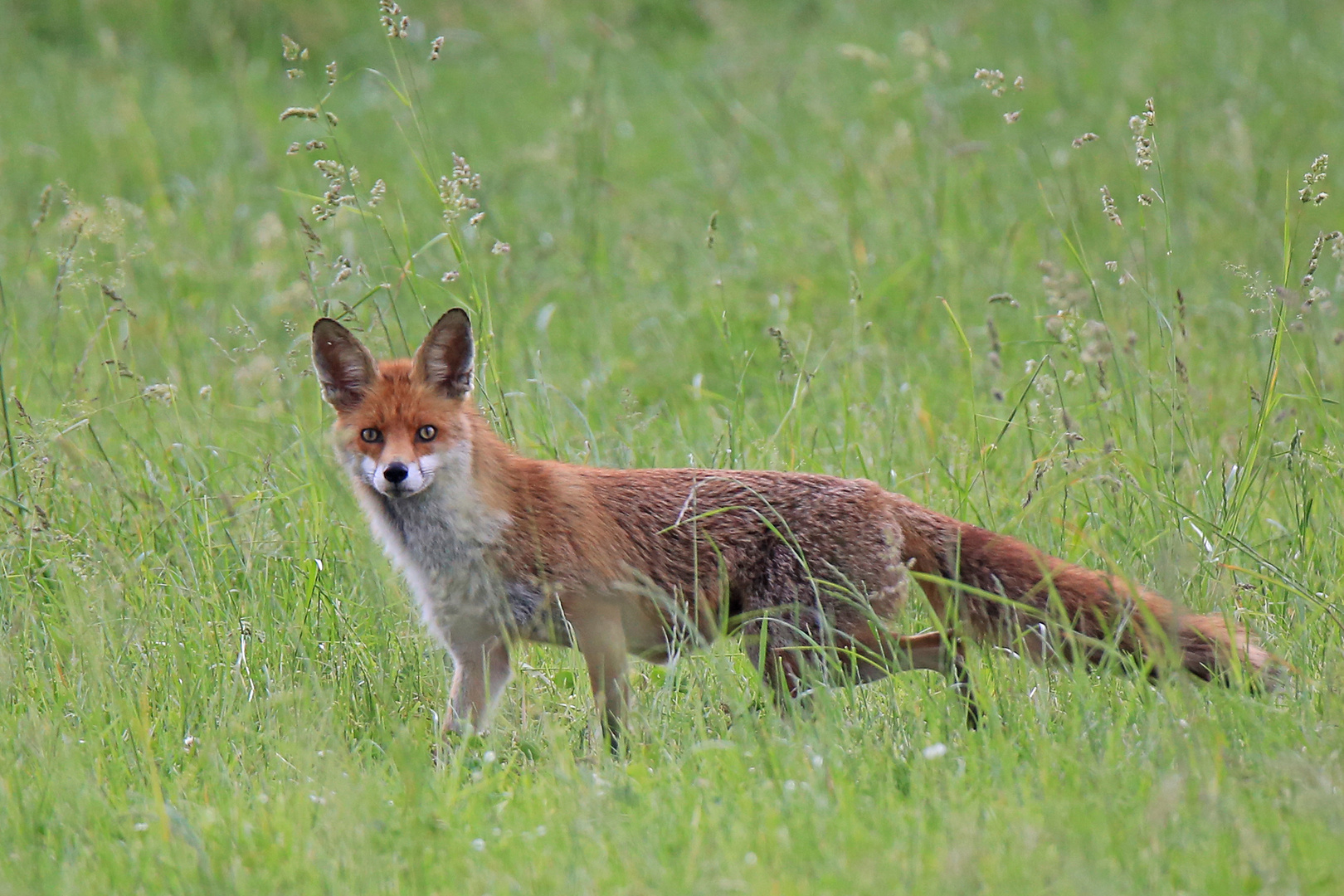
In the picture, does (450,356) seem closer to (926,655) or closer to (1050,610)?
(926,655)

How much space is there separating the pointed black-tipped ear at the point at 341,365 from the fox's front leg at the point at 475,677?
96cm

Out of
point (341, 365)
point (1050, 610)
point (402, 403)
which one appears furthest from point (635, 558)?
point (1050, 610)

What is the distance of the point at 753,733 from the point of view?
3770 mm

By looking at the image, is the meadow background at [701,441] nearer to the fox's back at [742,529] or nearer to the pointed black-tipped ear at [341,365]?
the pointed black-tipped ear at [341,365]

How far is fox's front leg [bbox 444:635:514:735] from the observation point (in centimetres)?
441

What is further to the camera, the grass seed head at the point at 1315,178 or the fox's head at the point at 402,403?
the fox's head at the point at 402,403

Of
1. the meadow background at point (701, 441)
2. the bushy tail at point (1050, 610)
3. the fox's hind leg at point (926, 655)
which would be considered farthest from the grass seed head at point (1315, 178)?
the fox's hind leg at point (926, 655)

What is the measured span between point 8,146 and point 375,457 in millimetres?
8927

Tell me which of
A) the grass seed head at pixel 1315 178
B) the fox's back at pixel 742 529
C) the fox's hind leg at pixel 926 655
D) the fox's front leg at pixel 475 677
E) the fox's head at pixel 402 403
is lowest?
the fox's hind leg at pixel 926 655

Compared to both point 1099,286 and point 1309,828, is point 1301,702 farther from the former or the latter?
point 1099,286

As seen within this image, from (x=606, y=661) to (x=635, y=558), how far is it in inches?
17.9

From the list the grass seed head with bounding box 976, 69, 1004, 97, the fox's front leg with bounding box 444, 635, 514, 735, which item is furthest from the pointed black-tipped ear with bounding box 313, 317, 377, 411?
the grass seed head with bounding box 976, 69, 1004, 97

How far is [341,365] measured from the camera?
15.5 feet

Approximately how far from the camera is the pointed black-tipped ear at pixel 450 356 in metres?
4.60
